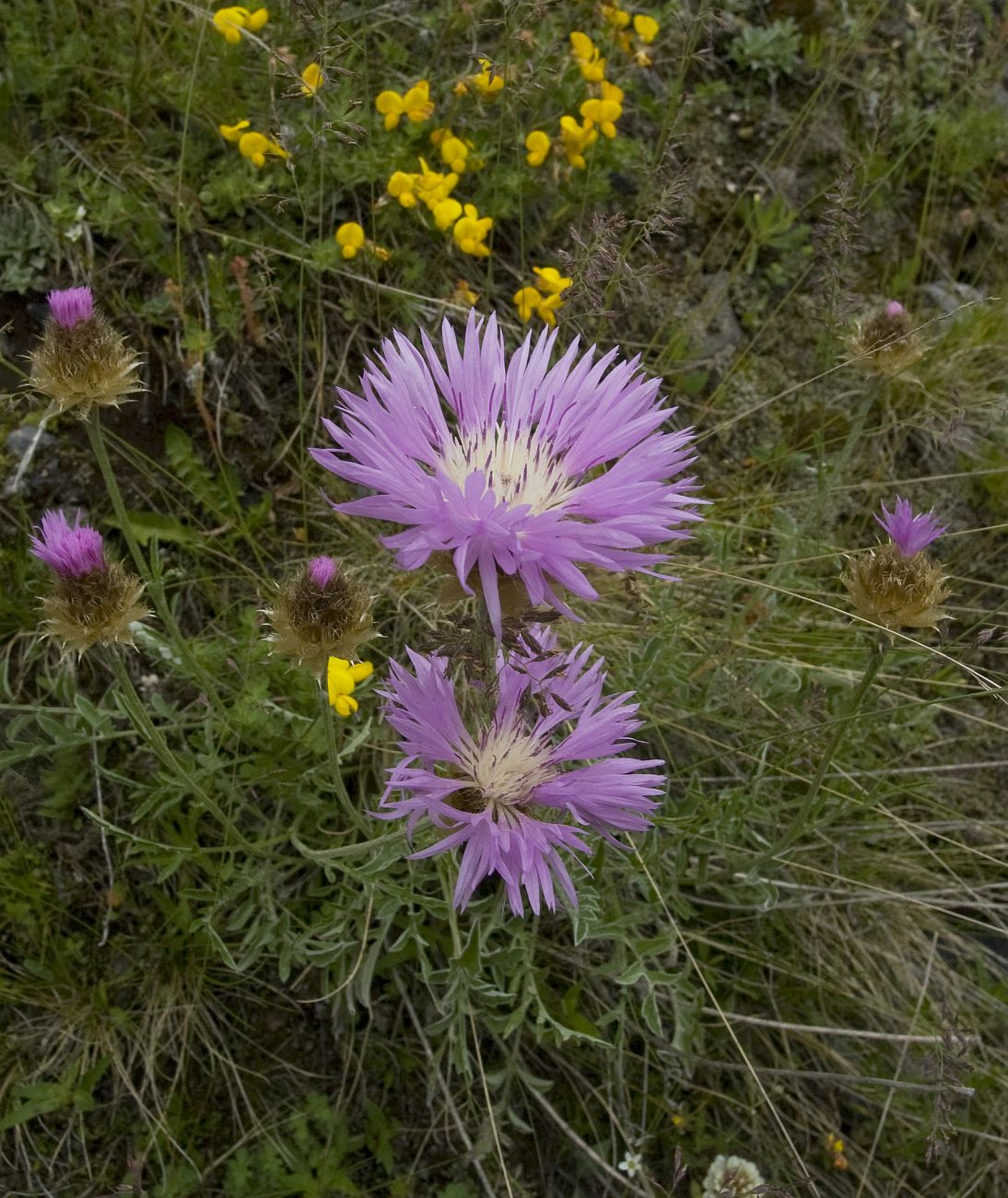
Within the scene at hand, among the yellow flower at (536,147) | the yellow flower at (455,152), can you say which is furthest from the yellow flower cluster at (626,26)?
the yellow flower at (455,152)

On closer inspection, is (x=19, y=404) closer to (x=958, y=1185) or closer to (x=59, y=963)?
(x=59, y=963)

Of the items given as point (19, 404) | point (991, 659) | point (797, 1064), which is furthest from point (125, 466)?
point (991, 659)

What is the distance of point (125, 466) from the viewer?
2871 mm

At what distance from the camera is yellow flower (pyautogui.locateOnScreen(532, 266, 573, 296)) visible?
9.25 ft

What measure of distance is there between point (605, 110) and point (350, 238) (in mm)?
863

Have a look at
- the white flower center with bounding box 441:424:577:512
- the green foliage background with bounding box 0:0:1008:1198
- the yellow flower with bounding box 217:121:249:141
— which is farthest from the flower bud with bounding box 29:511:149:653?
the yellow flower with bounding box 217:121:249:141

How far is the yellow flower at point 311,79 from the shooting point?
2.09 metres

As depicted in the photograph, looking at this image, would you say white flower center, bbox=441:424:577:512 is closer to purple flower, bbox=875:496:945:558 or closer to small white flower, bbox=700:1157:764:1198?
purple flower, bbox=875:496:945:558

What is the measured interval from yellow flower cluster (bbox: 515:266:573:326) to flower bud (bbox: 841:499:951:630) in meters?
1.20

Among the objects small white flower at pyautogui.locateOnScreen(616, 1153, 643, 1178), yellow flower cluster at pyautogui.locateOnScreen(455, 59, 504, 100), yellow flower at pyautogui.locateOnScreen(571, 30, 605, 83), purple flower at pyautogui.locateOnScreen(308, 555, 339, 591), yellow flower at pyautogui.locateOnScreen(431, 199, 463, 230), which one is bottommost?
small white flower at pyautogui.locateOnScreen(616, 1153, 643, 1178)

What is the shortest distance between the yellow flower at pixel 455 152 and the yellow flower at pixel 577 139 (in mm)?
301

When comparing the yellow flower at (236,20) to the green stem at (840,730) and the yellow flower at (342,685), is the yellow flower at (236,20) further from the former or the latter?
the green stem at (840,730)

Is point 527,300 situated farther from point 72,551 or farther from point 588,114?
point 72,551

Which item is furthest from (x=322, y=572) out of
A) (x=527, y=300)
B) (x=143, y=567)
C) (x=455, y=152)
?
(x=455, y=152)
